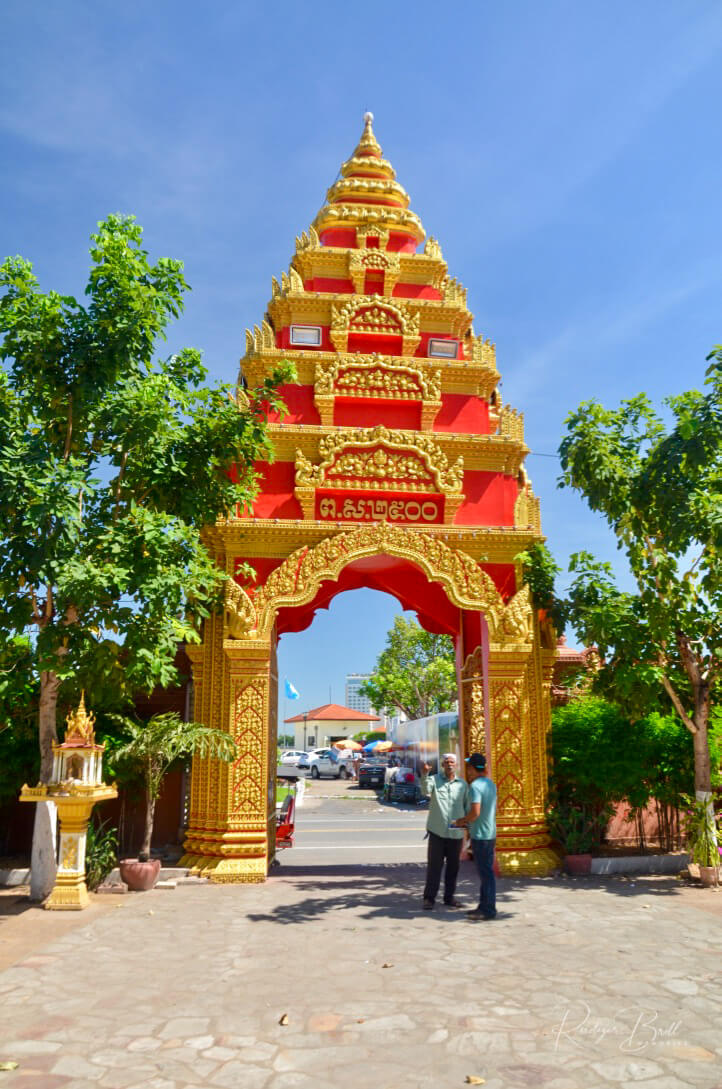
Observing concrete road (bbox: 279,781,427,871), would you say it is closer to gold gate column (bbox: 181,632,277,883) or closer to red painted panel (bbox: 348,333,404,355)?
gold gate column (bbox: 181,632,277,883)

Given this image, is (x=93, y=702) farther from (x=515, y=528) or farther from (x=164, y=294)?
(x=515, y=528)

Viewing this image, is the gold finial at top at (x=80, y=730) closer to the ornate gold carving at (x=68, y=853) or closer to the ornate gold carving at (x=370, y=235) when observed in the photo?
the ornate gold carving at (x=68, y=853)

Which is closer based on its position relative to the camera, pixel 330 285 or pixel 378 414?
pixel 378 414

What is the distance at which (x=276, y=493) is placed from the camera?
10586 millimetres

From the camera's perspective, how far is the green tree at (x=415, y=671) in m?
35.1

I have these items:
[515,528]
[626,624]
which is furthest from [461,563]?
[626,624]

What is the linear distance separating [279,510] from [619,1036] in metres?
7.43

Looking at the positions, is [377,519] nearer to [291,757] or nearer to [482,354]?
[482,354]

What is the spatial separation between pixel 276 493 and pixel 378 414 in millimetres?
1919

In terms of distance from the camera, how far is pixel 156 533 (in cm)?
798

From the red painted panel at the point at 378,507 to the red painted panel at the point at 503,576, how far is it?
3.12 feet

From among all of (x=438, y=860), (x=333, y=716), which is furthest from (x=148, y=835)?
(x=333, y=716)

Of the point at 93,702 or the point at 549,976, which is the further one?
the point at 93,702

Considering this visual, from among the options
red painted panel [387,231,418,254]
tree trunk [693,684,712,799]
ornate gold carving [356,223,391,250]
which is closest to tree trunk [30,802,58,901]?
tree trunk [693,684,712,799]
